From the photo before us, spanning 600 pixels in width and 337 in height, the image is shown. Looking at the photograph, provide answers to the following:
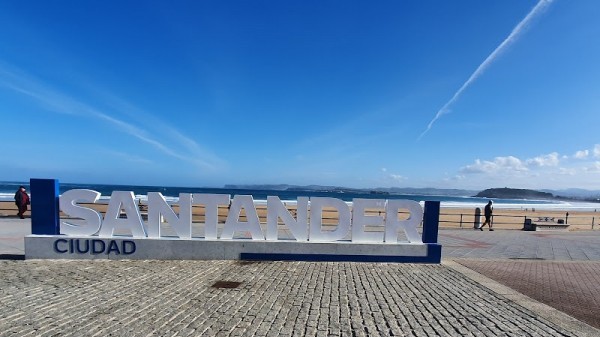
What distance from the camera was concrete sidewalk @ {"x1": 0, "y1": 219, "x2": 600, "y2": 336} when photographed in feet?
14.4

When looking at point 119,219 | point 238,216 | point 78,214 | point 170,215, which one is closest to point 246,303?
point 238,216

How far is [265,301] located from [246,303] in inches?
12.9

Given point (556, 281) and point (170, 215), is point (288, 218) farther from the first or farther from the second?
point (556, 281)

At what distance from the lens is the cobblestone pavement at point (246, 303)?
4363 mm

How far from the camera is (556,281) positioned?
24.3 ft

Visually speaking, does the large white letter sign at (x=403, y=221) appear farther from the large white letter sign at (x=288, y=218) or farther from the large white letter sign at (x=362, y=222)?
the large white letter sign at (x=288, y=218)

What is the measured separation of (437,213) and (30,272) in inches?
387

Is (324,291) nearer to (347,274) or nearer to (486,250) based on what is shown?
(347,274)

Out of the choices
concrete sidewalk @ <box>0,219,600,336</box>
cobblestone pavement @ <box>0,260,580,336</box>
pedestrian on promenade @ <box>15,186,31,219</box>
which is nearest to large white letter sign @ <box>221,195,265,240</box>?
concrete sidewalk @ <box>0,219,600,336</box>

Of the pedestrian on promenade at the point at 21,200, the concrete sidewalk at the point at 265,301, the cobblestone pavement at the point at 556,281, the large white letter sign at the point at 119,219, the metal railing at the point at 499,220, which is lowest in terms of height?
the metal railing at the point at 499,220

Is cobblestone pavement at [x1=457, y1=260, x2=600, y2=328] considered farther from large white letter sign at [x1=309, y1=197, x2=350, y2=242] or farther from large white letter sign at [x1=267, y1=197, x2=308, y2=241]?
large white letter sign at [x1=267, y1=197, x2=308, y2=241]

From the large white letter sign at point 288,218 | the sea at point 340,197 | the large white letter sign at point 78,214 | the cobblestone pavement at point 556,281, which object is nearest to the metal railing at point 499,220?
the cobblestone pavement at point 556,281

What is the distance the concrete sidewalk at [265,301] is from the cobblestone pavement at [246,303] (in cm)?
2

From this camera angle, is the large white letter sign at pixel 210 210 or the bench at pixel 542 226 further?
the bench at pixel 542 226
